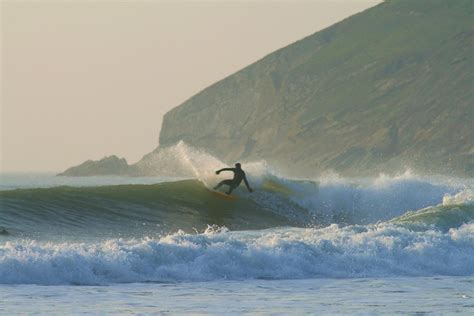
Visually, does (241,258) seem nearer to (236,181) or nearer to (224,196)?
(236,181)

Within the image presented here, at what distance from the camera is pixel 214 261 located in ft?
74.4

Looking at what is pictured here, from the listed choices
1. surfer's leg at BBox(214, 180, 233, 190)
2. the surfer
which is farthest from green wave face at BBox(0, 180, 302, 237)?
the surfer

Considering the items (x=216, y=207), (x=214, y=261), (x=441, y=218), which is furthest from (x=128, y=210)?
(x=214, y=261)

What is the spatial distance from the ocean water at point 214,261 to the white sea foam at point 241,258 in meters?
0.03

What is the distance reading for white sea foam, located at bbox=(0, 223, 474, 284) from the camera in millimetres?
21188

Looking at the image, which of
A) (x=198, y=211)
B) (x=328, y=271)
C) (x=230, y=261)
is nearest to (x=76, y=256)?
(x=230, y=261)

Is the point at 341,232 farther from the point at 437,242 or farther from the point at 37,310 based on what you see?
the point at 37,310

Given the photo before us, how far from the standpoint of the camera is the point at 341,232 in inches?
1033

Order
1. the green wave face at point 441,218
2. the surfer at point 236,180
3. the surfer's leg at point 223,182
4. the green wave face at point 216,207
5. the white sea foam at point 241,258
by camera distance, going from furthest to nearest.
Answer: the surfer's leg at point 223,182 < the surfer at point 236,180 < the green wave face at point 216,207 < the green wave face at point 441,218 < the white sea foam at point 241,258

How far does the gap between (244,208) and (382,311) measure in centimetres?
1944

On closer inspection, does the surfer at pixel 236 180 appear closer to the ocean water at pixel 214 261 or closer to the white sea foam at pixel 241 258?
the ocean water at pixel 214 261

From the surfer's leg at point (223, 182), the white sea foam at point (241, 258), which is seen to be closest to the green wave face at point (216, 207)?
the surfer's leg at point (223, 182)

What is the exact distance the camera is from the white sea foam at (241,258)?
21.2 metres

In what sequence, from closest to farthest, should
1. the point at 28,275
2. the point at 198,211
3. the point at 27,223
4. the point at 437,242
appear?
the point at 28,275 → the point at 437,242 → the point at 27,223 → the point at 198,211
